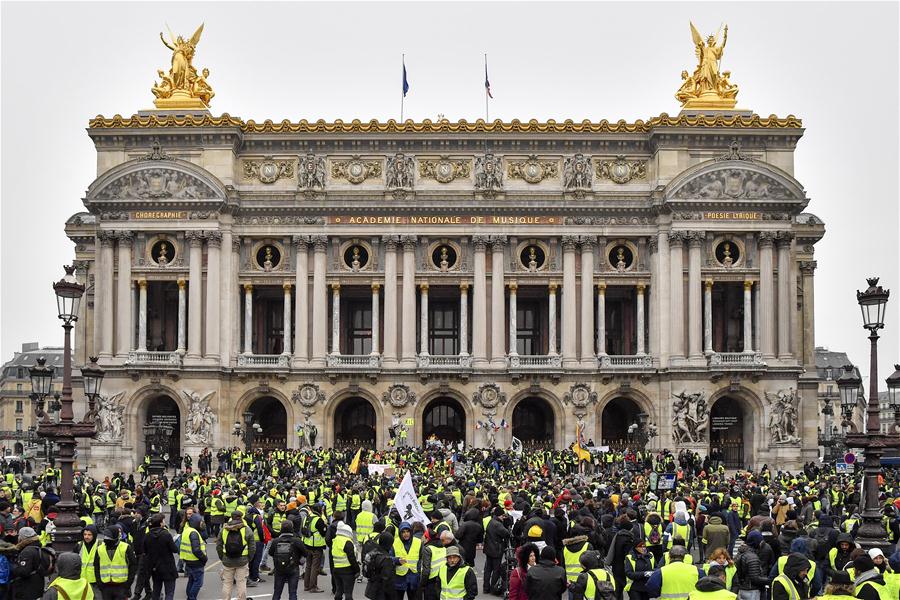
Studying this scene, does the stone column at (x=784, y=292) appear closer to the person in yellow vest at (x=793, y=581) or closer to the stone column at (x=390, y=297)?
the stone column at (x=390, y=297)

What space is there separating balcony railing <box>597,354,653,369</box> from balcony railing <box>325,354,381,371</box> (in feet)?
41.9

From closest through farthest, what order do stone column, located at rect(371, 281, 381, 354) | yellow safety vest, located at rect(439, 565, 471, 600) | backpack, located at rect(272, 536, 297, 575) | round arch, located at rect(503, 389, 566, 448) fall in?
yellow safety vest, located at rect(439, 565, 471, 600), backpack, located at rect(272, 536, 297, 575), round arch, located at rect(503, 389, 566, 448), stone column, located at rect(371, 281, 381, 354)

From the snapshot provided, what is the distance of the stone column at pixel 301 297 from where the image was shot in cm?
Result: 7350

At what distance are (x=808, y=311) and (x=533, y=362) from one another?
800 inches

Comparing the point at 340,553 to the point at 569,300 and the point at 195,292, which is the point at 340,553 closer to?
the point at 195,292

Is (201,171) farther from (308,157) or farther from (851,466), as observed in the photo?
(851,466)

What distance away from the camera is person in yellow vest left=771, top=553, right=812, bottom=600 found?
18562 millimetres

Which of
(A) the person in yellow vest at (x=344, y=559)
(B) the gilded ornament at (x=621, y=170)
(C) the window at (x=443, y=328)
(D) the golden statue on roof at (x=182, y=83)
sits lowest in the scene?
(A) the person in yellow vest at (x=344, y=559)

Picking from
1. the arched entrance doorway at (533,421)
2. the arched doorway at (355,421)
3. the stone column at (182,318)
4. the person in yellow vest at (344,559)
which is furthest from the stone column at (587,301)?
the person in yellow vest at (344,559)

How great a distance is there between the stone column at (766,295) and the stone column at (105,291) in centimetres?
3681

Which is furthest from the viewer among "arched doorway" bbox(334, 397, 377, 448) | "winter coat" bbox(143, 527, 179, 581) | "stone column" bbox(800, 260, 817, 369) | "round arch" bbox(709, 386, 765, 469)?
"stone column" bbox(800, 260, 817, 369)

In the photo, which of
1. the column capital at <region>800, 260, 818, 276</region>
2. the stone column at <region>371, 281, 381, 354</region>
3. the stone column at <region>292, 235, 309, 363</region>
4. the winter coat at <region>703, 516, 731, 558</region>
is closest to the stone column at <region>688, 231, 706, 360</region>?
the column capital at <region>800, 260, 818, 276</region>

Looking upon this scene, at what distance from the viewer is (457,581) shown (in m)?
20.2

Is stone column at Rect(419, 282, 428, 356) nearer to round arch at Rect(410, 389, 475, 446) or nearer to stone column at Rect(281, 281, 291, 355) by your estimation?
round arch at Rect(410, 389, 475, 446)
